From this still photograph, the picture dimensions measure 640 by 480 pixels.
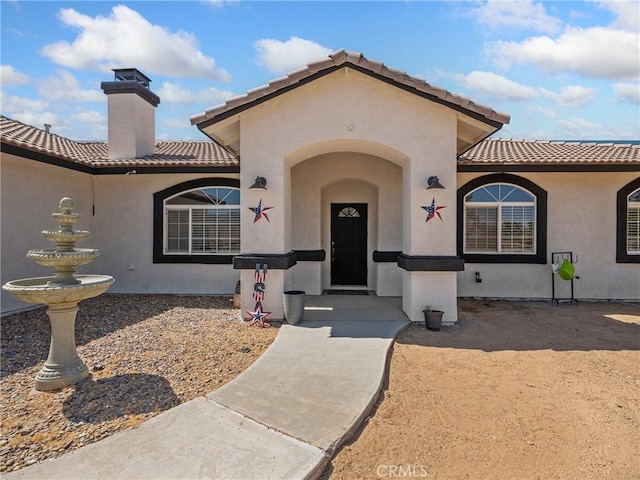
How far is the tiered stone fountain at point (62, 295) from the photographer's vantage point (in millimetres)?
4617

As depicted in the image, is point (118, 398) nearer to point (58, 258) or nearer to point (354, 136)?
point (58, 258)

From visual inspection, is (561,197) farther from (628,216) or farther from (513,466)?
(513,466)

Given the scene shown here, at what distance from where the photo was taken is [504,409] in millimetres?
4367

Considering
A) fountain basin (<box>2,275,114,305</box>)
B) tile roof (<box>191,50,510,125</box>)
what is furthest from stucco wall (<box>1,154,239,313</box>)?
fountain basin (<box>2,275,114,305</box>)

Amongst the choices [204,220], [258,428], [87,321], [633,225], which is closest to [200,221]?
[204,220]

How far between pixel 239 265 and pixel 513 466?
19.2 ft

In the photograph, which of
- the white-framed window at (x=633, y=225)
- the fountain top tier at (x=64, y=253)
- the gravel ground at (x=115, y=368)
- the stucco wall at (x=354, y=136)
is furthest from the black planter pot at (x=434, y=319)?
the white-framed window at (x=633, y=225)

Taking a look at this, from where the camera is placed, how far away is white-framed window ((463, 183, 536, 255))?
35.0 feet

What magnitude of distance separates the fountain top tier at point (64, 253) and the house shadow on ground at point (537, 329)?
5241mm

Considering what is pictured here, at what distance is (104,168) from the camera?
10.9 m

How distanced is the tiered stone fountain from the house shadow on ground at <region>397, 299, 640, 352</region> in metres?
5.04

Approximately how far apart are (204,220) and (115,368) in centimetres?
628

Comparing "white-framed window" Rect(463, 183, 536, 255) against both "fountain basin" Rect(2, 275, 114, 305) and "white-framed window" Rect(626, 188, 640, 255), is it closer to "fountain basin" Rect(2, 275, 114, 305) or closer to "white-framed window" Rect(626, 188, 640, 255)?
"white-framed window" Rect(626, 188, 640, 255)

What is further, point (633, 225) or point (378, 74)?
point (633, 225)
